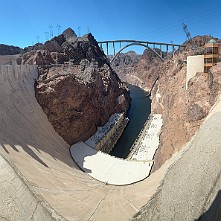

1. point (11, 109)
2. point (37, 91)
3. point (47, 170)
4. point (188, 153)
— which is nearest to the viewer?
point (188, 153)

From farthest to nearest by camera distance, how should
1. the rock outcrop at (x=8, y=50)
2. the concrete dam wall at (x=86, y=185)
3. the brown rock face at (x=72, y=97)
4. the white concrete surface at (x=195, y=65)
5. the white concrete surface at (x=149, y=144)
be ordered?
the rock outcrop at (x=8, y=50) → the brown rock face at (x=72, y=97) → the white concrete surface at (x=149, y=144) → the white concrete surface at (x=195, y=65) → the concrete dam wall at (x=86, y=185)

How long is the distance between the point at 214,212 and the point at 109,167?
81.5 feet

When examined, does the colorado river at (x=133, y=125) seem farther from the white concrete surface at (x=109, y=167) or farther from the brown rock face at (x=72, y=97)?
the white concrete surface at (x=109, y=167)

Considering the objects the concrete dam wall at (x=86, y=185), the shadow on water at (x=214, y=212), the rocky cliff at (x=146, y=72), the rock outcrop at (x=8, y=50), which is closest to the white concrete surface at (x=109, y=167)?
the concrete dam wall at (x=86, y=185)

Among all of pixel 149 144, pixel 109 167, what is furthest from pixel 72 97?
pixel 149 144

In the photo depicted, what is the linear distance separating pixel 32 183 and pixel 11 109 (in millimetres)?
18435

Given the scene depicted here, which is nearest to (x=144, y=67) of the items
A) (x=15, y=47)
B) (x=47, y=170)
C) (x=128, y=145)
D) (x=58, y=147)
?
(x=15, y=47)

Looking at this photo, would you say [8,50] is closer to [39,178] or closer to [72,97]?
[72,97]

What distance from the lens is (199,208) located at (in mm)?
12531

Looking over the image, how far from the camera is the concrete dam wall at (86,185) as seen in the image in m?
13.4

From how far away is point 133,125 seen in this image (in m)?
63.7

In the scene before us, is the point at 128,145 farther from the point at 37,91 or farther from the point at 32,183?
the point at 32,183

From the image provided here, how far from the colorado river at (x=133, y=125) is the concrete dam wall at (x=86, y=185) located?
1432 centimetres

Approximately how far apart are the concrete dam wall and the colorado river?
47.0 feet
